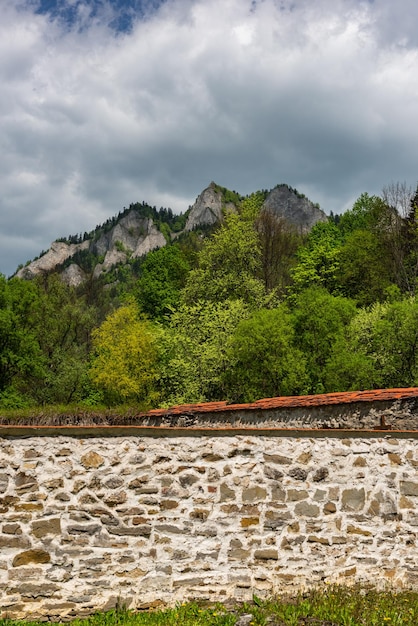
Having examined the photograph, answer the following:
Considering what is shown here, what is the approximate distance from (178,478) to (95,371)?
26899 millimetres

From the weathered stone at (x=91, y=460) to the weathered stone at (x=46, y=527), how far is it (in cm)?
66

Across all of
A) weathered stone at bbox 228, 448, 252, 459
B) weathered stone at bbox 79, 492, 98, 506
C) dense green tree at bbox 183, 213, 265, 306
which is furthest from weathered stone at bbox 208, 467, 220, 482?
dense green tree at bbox 183, 213, 265, 306

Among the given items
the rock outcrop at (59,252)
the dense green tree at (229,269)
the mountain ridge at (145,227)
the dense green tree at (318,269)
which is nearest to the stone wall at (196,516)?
the dense green tree at (229,269)

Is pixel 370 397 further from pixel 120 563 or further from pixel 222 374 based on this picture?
pixel 222 374

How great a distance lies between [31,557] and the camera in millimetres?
5758

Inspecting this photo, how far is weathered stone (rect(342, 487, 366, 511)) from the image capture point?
6.54m

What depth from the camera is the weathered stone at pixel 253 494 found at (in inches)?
248

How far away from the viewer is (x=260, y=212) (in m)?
43.2

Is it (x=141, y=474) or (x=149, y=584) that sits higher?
(x=141, y=474)

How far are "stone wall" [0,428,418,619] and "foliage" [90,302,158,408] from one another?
24115 millimetres

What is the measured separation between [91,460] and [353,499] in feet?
10.9

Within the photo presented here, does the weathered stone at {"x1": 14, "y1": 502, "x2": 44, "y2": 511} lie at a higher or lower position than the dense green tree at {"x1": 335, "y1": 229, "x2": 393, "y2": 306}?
lower

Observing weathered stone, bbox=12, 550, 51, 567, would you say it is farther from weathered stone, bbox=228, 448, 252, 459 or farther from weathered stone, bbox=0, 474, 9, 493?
weathered stone, bbox=228, 448, 252, 459

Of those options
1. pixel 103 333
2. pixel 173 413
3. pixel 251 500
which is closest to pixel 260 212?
pixel 103 333
